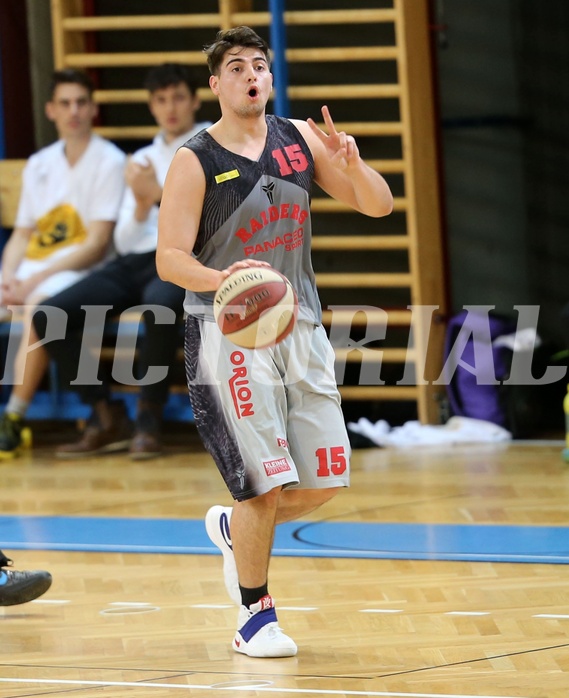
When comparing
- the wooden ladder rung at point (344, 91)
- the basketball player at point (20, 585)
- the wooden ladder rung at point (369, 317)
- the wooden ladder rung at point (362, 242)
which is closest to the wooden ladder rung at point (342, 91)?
the wooden ladder rung at point (344, 91)

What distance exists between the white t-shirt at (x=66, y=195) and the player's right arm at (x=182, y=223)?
389 cm

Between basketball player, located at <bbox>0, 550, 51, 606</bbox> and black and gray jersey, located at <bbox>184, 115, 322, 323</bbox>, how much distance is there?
40.6 inches

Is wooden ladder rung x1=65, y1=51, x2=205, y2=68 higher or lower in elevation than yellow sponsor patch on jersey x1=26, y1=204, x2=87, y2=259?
higher

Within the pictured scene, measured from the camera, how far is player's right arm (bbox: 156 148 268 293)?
341 cm

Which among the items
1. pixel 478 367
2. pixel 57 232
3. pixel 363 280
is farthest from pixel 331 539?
pixel 57 232

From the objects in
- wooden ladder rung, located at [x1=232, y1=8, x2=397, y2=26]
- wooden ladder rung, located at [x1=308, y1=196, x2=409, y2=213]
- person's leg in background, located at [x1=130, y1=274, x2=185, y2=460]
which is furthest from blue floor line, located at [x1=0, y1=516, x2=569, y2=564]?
wooden ladder rung, located at [x1=232, y1=8, x2=397, y2=26]

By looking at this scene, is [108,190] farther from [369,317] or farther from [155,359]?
[369,317]

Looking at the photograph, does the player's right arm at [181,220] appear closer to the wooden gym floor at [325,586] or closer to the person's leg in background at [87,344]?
the wooden gym floor at [325,586]

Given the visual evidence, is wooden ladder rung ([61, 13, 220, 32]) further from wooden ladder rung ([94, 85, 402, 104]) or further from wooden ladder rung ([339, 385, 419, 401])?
wooden ladder rung ([339, 385, 419, 401])

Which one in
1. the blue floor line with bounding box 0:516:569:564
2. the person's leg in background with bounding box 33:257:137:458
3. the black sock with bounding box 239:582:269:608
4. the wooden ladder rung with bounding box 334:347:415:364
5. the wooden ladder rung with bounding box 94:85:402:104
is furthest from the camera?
the wooden ladder rung with bounding box 94:85:402:104

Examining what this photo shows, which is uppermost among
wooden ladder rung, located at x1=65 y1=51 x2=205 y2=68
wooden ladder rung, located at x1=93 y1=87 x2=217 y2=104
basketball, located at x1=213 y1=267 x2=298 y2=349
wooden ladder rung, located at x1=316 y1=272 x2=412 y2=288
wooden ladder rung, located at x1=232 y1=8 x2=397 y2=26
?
wooden ladder rung, located at x1=232 y1=8 x2=397 y2=26

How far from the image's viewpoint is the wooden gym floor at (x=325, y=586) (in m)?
3.30

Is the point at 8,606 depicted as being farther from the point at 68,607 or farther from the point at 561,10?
the point at 561,10

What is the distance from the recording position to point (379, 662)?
3.38 m
